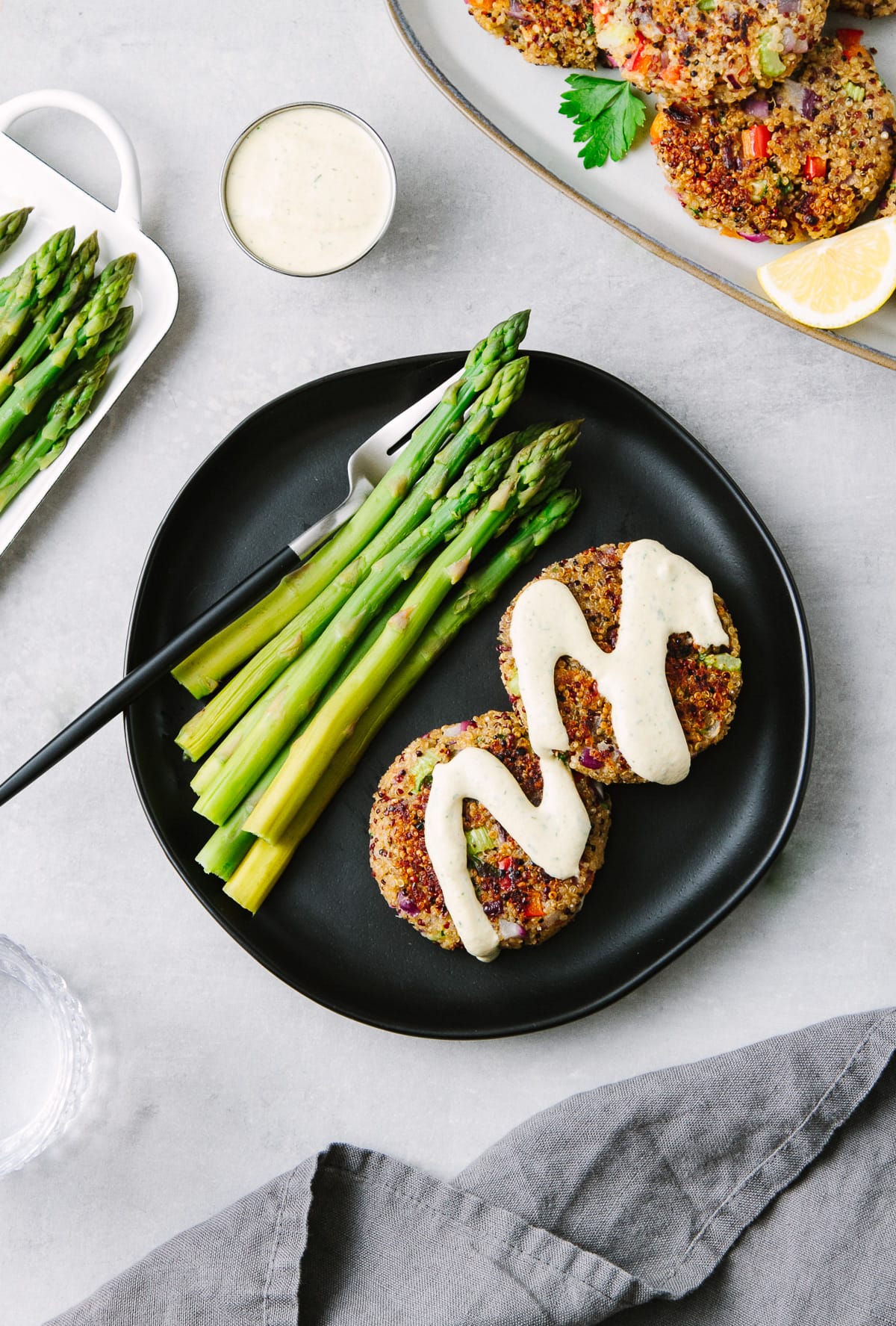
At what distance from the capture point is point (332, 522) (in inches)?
123

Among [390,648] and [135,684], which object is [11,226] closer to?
[135,684]

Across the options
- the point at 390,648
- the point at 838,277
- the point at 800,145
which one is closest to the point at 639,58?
the point at 800,145

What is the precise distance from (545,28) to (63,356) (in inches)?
71.6

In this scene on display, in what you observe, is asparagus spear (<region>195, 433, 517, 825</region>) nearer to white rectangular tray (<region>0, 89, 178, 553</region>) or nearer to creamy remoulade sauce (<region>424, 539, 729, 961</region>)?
creamy remoulade sauce (<region>424, 539, 729, 961</region>)

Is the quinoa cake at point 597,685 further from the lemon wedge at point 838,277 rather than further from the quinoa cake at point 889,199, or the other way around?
the quinoa cake at point 889,199

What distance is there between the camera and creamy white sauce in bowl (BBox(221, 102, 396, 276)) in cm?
312

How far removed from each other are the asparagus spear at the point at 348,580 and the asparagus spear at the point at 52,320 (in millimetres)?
1245

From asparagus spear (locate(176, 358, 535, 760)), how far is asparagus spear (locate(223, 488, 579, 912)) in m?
0.24

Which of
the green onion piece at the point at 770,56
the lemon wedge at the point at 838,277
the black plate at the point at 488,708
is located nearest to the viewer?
the green onion piece at the point at 770,56

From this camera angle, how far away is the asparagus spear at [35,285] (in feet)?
10.6

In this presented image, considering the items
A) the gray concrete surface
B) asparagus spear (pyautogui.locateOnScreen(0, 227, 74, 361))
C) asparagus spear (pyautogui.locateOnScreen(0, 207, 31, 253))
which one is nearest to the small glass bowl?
the gray concrete surface

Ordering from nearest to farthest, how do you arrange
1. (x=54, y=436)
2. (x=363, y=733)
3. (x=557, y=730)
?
(x=557, y=730) → (x=363, y=733) → (x=54, y=436)

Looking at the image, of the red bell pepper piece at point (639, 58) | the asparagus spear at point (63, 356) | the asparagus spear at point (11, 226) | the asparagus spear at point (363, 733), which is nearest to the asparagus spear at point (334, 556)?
the asparagus spear at point (363, 733)

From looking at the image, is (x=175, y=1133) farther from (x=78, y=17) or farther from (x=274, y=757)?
(x=78, y=17)
